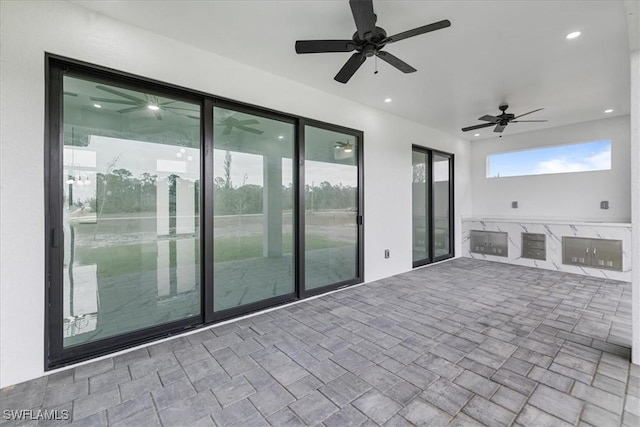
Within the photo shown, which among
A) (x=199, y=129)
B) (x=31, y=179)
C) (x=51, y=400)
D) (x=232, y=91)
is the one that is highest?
(x=232, y=91)

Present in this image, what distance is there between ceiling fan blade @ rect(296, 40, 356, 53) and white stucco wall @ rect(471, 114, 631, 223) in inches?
243

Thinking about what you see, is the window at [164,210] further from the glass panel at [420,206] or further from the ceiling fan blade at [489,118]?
the ceiling fan blade at [489,118]

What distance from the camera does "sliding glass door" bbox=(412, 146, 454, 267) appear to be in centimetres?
598

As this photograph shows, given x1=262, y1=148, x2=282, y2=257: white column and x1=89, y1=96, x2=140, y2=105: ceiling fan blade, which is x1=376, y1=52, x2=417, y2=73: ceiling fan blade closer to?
x1=262, y1=148, x2=282, y2=257: white column

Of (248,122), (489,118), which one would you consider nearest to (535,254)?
(489,118)

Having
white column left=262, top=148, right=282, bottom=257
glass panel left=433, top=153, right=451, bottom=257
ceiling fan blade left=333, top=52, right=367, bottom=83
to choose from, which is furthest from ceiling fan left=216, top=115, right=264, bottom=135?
glass panel left=433, top=153, right=451, bottom=257

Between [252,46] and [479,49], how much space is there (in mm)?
2484

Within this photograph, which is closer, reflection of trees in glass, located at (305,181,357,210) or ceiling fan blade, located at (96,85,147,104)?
ceiling fan blade, located at (96,85,147,104)

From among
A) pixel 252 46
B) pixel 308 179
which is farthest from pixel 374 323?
pixel 252 46

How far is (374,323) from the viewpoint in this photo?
318cm

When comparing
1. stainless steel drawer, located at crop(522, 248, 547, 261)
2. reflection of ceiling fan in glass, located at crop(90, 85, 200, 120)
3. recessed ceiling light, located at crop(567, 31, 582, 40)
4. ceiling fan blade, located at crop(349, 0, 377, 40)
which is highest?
recessed ceiling light, located at crop(567, 31, 582, 40)

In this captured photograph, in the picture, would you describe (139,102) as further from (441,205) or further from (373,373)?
(441,205)

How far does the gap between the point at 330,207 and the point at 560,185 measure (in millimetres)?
5463

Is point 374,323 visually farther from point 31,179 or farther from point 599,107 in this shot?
point 599,107
